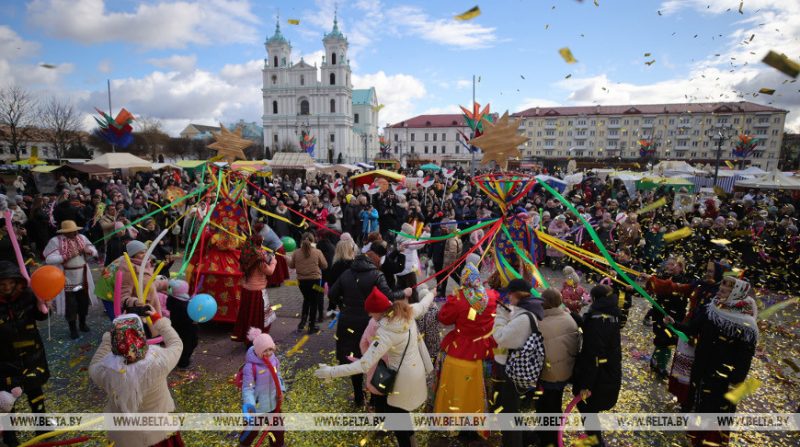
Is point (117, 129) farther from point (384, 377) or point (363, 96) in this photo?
point (363, 96)

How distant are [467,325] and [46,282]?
397 centimetres

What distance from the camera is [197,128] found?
109562 millimetres

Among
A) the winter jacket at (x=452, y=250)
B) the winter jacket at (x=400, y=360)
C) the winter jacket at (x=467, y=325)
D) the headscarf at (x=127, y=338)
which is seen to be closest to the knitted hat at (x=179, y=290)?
the headscarf at (x=127, y=338)

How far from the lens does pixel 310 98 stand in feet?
263

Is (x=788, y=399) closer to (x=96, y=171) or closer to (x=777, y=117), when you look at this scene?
(x=96, y=171)

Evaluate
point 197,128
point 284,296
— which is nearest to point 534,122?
point 284,296

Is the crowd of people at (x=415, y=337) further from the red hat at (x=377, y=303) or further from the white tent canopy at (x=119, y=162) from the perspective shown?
the white tent canopy at (x=119, y=162)

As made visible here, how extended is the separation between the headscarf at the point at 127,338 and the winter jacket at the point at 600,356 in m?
3.47

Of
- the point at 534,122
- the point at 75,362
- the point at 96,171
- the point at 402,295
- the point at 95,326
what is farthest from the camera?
the point at 534,122

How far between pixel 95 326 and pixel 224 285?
7.74 feet

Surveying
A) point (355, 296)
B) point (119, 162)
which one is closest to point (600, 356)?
point (355, 296)

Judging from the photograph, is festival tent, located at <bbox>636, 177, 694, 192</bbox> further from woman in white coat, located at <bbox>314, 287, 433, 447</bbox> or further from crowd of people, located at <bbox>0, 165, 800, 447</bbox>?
woman in white coat, located at <bbox>314, 287, 433, 447</bbox>

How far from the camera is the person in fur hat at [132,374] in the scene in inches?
104

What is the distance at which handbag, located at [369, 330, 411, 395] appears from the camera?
Result: 3283 mm
